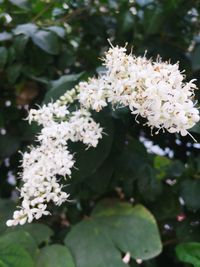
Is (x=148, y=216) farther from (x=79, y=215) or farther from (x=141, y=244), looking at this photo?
(x=79, y=215)

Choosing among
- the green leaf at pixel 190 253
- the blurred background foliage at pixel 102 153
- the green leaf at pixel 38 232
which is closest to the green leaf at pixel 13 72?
the blurred background foliage at pixel 102 153

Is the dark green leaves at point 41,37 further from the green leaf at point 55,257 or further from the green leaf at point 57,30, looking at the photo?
the green leaf at point 55,257

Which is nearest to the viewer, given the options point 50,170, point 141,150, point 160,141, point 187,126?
point 187,126

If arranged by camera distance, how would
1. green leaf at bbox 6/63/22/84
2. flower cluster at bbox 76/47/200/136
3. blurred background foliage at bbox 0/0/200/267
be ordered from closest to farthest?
flower cluster at bbox 76/47/200/136, blurred background foliage at bbox 0/0/200/267, green leaf at bbox 6/63/22/84

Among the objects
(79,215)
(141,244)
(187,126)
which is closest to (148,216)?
(141,244)

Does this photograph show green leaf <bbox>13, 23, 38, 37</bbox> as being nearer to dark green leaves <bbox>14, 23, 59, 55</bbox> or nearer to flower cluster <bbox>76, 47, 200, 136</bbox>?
dark green leaves <bbox>14, 23, 59, 55</bbox>

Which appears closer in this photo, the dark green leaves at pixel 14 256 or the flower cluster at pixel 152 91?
the flower cluster at pixel 152 91

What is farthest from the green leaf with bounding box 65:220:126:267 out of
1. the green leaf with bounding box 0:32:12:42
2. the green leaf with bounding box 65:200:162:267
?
the green leaf with bounding box 0:32:12:42
